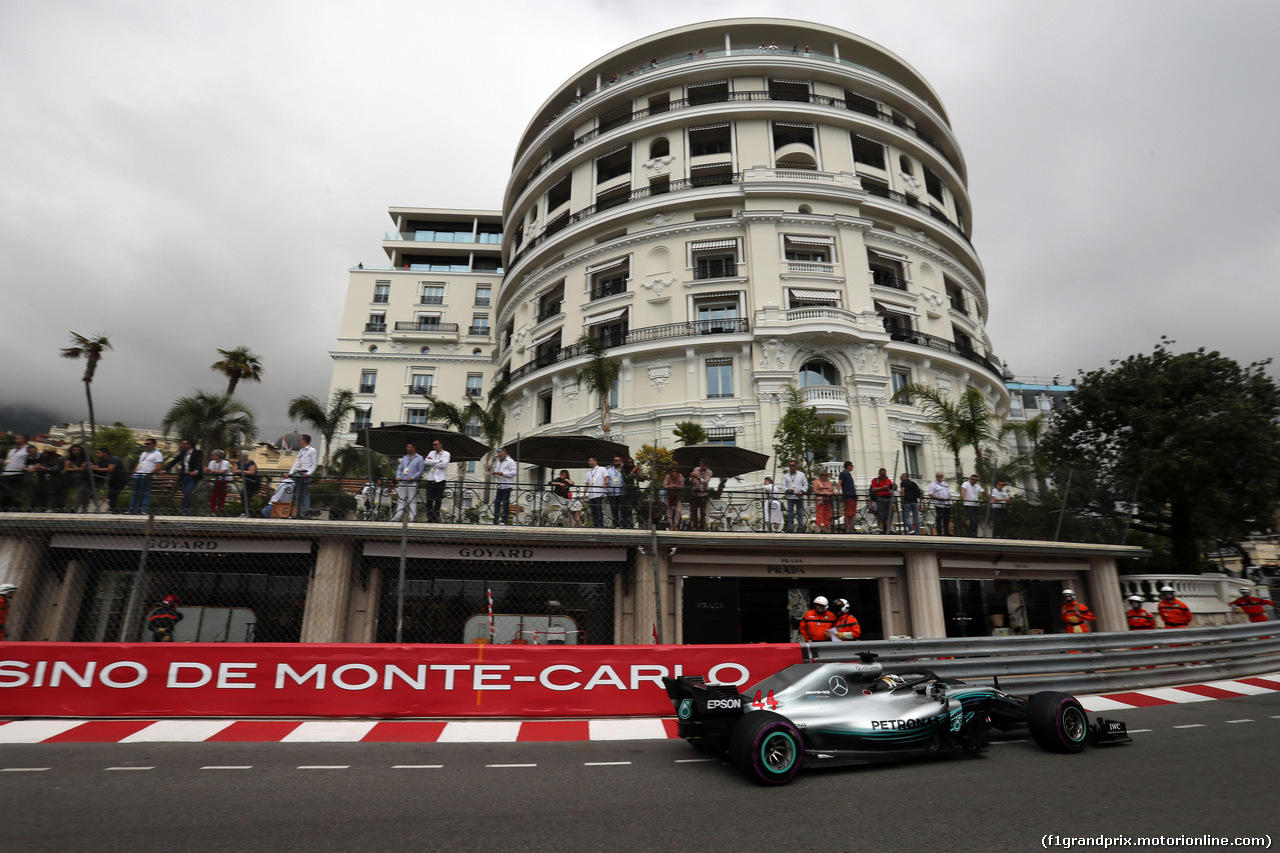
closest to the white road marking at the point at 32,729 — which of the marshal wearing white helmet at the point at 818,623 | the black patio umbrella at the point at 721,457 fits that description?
the marshal wearing white helmet at the point at 818,623

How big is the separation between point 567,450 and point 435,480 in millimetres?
3918

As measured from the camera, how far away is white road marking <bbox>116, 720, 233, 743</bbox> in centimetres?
700

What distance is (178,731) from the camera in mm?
7312

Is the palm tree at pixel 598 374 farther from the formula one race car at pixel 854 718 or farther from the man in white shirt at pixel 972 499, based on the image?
the formula one race car at pixel 854 718

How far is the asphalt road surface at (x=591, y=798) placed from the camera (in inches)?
164

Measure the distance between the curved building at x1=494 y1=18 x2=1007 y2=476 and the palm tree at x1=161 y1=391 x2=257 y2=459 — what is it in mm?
12268

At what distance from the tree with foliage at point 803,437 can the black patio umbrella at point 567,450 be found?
24.4 ft

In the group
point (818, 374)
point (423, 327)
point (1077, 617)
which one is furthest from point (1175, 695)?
point (423, 327)

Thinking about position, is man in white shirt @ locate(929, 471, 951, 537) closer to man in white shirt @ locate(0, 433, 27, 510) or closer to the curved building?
the curved building

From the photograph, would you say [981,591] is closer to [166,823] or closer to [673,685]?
[673,685]

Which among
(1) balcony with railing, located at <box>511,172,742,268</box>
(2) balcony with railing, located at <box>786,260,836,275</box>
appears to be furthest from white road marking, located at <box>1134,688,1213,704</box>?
(1) balcony with railing, located at <box>511,172,742,268</box>

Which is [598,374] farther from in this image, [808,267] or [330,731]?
[330,731]

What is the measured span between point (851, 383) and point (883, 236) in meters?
8.28

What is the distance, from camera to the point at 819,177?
30000 mm
